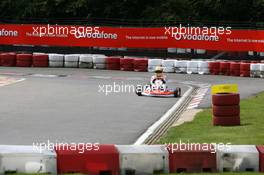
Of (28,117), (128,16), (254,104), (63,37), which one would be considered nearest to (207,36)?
(63,37)

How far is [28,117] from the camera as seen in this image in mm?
15734

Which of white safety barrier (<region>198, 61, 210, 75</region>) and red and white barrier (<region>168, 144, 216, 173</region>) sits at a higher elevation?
white safety barrier (<region>198, 61, 210, 75</region>)

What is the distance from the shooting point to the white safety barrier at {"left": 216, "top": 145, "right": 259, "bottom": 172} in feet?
31.6

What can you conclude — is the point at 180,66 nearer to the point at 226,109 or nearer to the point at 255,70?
the point at 255,70

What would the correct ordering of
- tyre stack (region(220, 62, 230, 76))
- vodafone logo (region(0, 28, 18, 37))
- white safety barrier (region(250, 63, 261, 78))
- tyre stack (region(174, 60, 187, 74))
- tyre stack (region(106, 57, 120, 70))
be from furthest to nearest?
vodafone logo (region(0, 28, 18, 37)) < tyre stack (region(106, 57, 120, 70)) < tyre stack (region(174, 60, 187, 74)) < tyre stack (region(220, 62, 230, 76)) < white safety barrier (region(250, 63, 261, 78))

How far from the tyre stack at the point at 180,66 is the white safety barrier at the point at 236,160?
808 inches

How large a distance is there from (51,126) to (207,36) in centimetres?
1924

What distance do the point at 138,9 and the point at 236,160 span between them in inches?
1397

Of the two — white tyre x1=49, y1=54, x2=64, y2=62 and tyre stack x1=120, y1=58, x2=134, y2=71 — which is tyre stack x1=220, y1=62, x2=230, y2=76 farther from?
white tyre x1=49, y1=54, x2=64, y2=62

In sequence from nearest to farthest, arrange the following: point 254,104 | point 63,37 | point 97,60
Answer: point 254,104 < point 97,60 < point 63,37

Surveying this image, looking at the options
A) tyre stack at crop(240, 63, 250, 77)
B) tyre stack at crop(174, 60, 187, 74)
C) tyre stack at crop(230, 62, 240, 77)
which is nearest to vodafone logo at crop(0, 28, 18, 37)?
tyre stack at crop(174, 60, 187, 74)

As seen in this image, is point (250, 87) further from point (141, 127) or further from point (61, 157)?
point (61, 157)

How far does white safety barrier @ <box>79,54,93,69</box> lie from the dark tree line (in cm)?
1112

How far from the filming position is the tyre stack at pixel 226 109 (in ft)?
45.7
